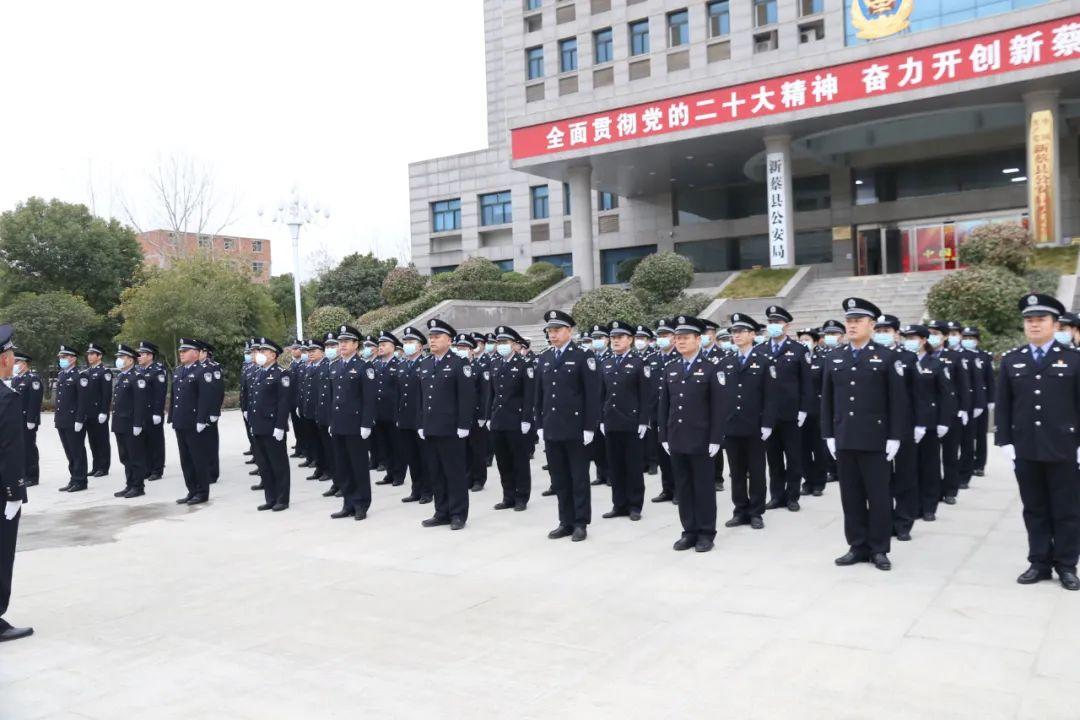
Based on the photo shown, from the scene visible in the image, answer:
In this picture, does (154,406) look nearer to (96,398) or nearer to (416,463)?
(96,398)

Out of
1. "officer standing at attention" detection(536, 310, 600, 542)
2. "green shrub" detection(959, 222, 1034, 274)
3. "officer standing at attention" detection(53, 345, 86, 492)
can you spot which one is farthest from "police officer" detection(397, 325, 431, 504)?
"green shrub" detection(959, 222, 1034, 274)

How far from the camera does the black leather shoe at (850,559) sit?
604 centimetres

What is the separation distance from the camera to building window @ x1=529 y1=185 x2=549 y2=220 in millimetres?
36469

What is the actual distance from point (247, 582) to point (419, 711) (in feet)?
9.30

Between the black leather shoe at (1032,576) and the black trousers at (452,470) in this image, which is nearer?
the black leather shoe at (1032,576)

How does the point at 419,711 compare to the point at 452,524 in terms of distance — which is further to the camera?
the point at 452,524

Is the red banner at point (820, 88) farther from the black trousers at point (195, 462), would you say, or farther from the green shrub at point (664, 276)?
the black trousers at point (195, 462)

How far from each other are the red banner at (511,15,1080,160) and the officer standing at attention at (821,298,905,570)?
1629 cm

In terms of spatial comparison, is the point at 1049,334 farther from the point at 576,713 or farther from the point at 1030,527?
the point at 576,713

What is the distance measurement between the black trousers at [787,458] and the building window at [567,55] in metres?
22.9

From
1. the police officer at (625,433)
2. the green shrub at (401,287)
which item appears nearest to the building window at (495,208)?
the green shrub at (401,287)

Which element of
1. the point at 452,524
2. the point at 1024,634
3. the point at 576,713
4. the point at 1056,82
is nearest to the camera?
the point at 576,713

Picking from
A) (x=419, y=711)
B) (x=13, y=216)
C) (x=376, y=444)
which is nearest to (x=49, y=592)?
(x=419, y=711)

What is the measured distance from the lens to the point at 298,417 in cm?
1199
